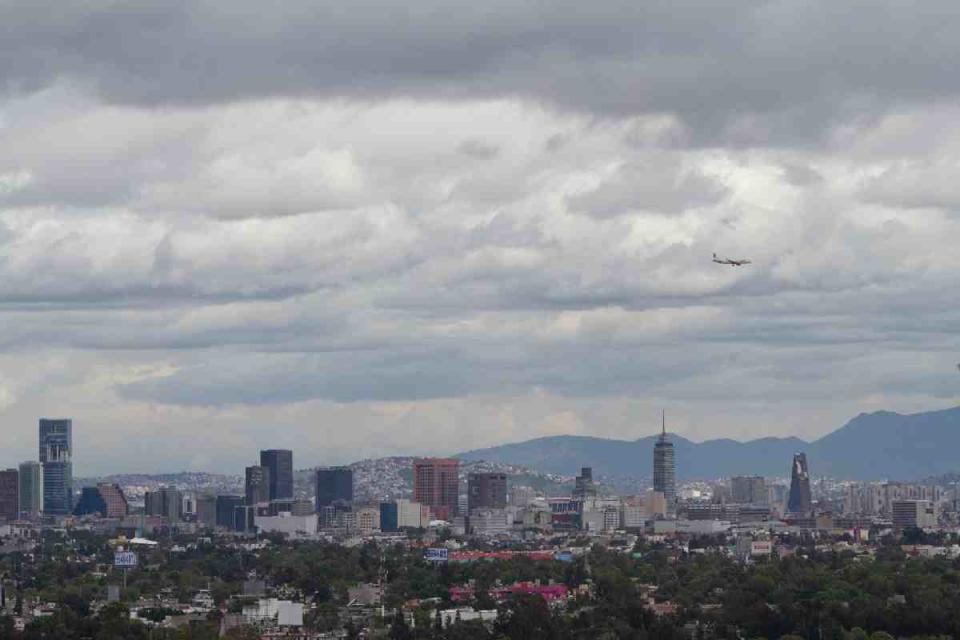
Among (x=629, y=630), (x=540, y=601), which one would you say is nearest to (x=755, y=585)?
(x=540, y=601)

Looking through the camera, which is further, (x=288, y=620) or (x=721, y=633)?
(x=288, y=620)

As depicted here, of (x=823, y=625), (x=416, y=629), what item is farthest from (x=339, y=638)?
(x=823, y=625)

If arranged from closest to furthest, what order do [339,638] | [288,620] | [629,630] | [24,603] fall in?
[629,630], [339,638], [288,620], [24,603]

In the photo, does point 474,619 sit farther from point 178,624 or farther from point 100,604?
point 100,604

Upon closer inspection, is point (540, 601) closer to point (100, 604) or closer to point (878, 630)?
point (878, 630)

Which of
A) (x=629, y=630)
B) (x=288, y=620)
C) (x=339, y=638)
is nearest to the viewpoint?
(x=629, y=630)

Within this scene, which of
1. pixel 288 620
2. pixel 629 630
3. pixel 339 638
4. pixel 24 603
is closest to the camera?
pixel 629 630

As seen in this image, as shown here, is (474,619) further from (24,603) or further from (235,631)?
(24,603)

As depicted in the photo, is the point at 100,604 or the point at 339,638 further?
the point at 100,604
